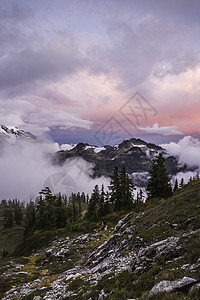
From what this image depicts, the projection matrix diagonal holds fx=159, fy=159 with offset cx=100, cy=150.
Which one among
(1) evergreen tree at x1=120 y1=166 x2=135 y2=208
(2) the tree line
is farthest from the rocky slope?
(1) evergreen tree at x1=120 y1=166 x2=135 y2=208

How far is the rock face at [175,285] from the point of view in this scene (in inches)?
255

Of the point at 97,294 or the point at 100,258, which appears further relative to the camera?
the point at 100,258

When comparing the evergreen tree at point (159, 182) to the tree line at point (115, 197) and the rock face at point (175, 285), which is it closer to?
the tree line at point (115, 197)

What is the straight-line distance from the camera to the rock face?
6.49 meters

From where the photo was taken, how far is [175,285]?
680cm

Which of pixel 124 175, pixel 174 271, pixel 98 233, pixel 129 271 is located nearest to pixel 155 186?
pixel 124 175

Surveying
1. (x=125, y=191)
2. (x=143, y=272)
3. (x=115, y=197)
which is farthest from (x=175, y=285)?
(x=115, y=197)

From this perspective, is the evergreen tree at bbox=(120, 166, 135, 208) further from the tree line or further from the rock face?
the rock face

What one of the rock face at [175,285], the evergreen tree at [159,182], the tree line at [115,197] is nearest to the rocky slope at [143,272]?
the rock face at [175,285]

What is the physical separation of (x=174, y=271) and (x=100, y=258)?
13675 millimetres

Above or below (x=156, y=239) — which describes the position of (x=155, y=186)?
above

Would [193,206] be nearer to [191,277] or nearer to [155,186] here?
[191,277]

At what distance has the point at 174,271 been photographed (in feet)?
27.3

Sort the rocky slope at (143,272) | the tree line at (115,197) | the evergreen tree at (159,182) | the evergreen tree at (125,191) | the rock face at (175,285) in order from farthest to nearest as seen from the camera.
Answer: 1. the evergreen tree at (125,191)
2. the tree line at (115,197)
3. the evergreen tree at (159,182)
4. the rocky slope at (143,272)
5. the rock face at (175,285)
